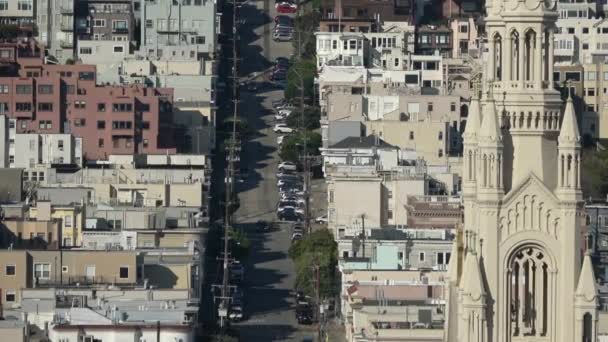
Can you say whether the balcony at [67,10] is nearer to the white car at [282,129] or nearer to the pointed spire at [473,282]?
the white car at [282,129]

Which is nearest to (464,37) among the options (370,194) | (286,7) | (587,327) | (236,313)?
(286,7)

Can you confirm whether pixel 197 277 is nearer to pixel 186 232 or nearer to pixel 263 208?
pixel 186 232

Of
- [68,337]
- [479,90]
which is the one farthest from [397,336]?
[479,90]

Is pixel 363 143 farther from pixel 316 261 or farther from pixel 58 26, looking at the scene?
pixel 58 26

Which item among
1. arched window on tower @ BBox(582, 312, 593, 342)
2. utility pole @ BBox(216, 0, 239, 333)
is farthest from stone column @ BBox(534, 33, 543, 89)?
utility pole @ BBox(216, 0, 239, 333)

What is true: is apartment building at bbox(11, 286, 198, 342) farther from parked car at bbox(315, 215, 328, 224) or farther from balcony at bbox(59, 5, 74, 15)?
balcony at bbox(59, 5, 74, 15)
